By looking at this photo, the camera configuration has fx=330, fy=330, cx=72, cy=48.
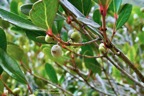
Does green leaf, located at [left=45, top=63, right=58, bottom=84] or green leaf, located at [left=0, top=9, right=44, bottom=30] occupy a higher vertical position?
green leaf, located at [left=0, top=9, right=44, bottom=30]

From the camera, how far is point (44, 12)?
76 centimetres

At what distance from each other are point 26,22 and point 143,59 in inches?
40.6

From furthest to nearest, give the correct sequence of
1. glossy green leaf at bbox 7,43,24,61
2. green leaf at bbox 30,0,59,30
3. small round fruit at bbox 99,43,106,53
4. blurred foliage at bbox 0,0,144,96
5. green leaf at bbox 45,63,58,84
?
green leaf at bbox 45,63,58,84, glossy green leaf at bbox 7,43,24,61, blurred foliage at bbox 0,0,144,96, small round fruit at bbox 99,43,106,53, green leaf at bbox 30,0,59,30

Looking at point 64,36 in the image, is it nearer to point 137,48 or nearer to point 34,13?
point 34,13

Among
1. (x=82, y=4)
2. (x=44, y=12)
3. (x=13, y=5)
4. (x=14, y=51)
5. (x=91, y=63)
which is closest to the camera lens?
(x=44, y=12)

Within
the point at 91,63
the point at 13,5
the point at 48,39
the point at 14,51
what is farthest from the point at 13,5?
the point at 91,63

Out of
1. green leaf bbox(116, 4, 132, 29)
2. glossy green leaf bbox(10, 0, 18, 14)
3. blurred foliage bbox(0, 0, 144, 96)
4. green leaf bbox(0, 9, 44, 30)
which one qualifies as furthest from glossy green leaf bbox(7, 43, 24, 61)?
green leaf bbox(116, 4, 132, 29)

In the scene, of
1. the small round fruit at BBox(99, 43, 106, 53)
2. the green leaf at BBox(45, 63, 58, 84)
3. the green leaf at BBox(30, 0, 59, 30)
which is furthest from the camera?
the green leaf at BBox(45, 63, 58, 84)

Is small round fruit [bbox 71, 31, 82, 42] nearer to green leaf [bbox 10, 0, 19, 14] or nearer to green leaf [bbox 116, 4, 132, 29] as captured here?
green leaf [bbox 116, 4, 132, 29]

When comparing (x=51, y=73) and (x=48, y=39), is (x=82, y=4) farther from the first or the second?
(x=51, y=73)

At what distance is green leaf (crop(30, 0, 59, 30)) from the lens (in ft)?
2.41

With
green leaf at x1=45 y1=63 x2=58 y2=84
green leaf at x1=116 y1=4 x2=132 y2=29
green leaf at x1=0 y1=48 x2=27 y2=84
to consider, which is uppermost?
green leaf at x1=116 y1=4 x2=132 y2=29

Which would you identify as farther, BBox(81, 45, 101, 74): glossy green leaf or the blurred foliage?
BBox(81, 45, 101, 74): glossy green leaf

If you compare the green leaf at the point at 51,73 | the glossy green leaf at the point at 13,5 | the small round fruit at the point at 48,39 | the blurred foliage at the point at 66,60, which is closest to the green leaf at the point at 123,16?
the blurred foliage at the point at 66,60
